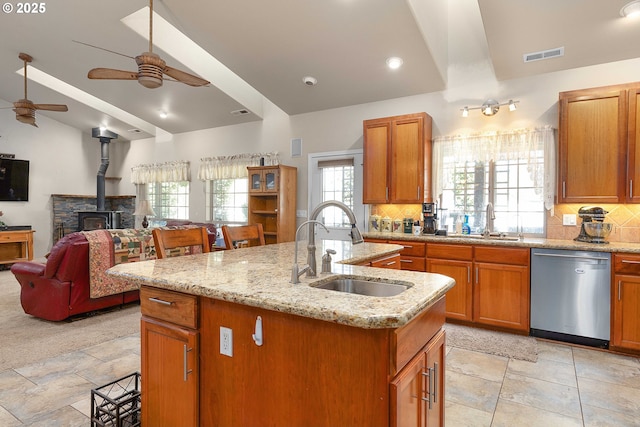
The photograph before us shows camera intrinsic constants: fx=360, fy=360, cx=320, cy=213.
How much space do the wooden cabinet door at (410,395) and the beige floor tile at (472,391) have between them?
4.02ft

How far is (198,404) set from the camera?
62.2 inches

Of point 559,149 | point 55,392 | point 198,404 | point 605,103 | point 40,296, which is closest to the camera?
point 198,404

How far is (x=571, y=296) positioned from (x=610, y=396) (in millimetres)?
1033

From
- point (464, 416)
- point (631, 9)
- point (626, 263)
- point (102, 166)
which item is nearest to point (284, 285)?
point (464, 416)

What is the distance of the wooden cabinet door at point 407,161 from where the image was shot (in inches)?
173

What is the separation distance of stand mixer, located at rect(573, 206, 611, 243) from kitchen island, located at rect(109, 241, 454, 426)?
2.65m

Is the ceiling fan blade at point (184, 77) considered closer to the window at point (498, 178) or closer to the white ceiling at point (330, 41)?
the white ceiling at point (330, 41)

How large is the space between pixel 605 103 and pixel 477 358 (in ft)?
8.82

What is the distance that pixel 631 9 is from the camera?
3.06 metres

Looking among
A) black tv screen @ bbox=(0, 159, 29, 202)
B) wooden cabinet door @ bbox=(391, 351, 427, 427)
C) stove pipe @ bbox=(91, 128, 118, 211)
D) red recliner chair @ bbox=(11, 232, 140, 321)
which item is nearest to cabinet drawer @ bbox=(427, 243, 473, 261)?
wooden cabinet door @ bbox=(391, 351, 427, 427)

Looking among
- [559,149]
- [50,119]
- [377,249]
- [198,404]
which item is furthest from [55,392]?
[50,119]

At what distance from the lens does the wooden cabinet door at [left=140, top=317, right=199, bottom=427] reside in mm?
1584

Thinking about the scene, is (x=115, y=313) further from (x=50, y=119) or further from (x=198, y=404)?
(x=50, y=119)

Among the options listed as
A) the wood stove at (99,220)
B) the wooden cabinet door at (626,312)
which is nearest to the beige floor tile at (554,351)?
the wooden cabinet door at (626,312)
